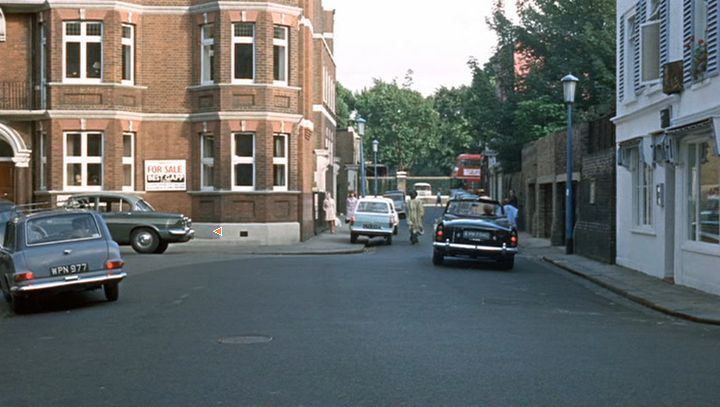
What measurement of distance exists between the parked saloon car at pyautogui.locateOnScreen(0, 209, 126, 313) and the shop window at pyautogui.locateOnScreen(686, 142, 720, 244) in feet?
34.6

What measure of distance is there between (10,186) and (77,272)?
19.4 m

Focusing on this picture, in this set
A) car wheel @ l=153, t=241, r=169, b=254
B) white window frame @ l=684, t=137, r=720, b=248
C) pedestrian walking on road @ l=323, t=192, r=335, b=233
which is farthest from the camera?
pedestrian walking on road @ l=323, t=192, r=335, b=233

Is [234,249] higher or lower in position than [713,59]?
lower

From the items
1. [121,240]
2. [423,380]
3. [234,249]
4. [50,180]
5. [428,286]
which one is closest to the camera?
[423,380]

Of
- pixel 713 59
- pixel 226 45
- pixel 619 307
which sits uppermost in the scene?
pixel 226 45

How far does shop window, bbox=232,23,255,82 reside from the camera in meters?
30.5

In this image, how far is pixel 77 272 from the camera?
1416 cm

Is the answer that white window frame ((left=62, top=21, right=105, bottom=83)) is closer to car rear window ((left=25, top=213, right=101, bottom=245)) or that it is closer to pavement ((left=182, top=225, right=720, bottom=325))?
pavement ((left=182, top=225, right=720, bottom=325))

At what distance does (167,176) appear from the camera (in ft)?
103

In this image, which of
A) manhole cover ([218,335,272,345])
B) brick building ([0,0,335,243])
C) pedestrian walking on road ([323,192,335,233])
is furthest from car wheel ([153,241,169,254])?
manhole cover ([218,335,272,345])

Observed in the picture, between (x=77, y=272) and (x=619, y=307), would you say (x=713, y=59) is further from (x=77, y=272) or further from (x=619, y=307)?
(x=77, y=272)

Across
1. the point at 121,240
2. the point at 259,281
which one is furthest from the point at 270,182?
the point at 259,281

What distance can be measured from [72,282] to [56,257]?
1.55 ft

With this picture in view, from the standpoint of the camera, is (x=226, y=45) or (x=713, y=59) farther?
(x=226, y=45)
